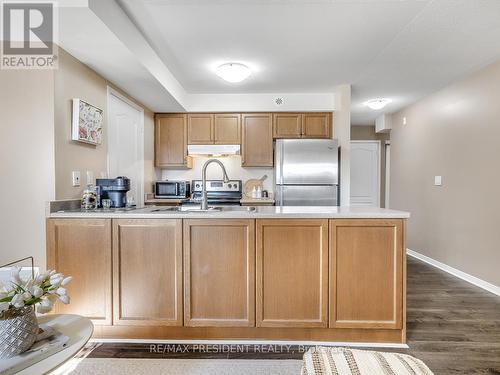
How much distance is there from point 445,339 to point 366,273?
0.86 meters

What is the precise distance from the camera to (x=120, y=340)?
81.1 inches

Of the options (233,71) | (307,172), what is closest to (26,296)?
(233,71)

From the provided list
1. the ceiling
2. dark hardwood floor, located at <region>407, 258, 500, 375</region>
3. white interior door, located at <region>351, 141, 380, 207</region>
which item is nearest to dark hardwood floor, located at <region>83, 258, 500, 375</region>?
dark hardwood floor, located at <region>407, 258, 500, 375</region>

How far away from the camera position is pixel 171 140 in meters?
4.32

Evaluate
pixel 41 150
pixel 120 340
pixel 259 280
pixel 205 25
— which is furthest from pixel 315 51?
pixel 120 340

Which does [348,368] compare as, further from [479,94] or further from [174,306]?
[479,94]

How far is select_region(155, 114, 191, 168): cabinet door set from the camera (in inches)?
170

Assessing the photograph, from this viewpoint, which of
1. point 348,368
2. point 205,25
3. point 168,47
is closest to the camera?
point 348,368

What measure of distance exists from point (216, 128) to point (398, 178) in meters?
3.51

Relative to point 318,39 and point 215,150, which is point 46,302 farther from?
point 215,150

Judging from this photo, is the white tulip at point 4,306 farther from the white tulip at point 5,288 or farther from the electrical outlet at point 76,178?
the electrical outlet at point 76,178

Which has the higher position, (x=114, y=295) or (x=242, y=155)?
(x=242, y=155)

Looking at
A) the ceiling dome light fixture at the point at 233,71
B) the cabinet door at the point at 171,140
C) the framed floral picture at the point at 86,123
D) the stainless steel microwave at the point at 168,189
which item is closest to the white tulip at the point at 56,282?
the framed floral picture at the point at 86,123

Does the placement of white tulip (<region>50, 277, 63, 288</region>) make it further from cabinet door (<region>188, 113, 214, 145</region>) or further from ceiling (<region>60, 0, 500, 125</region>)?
cabinet door (<region>188, 113, 214, 145</region>)
